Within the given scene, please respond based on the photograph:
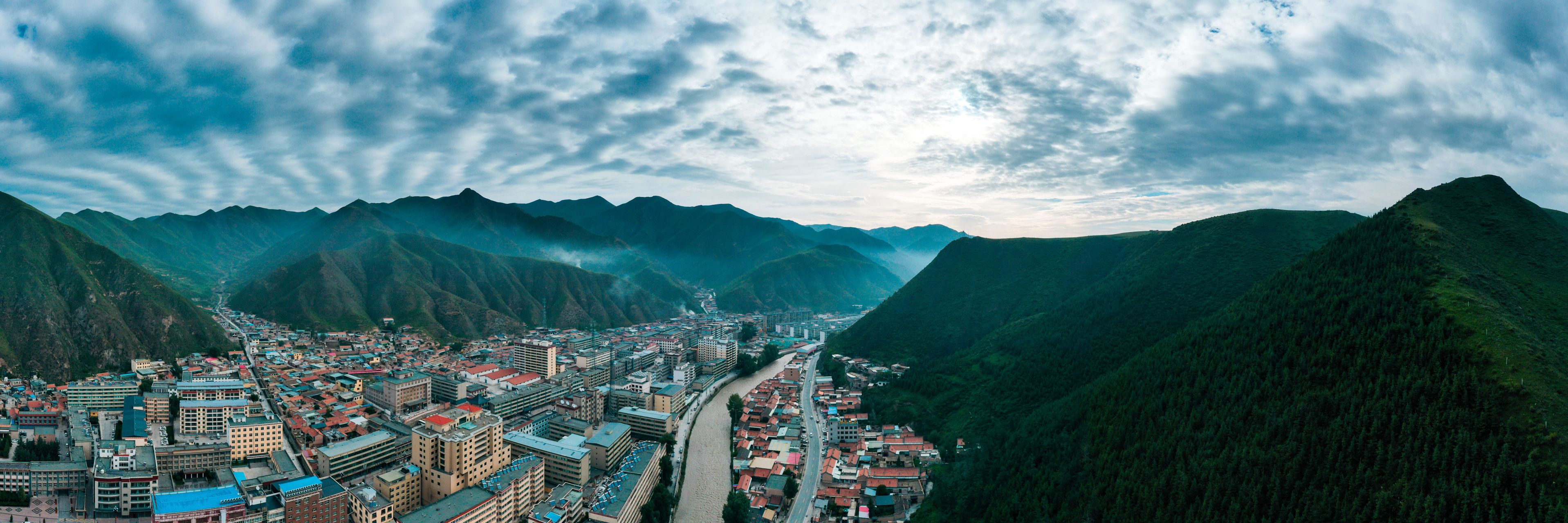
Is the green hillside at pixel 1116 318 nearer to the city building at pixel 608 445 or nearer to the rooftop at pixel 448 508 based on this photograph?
the city building at pixel 608 445

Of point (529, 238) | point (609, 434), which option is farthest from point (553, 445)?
point (529, 238)

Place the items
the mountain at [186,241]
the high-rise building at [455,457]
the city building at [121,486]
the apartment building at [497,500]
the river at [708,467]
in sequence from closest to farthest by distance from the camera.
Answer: the apartment building at [497,500], the city building at [121,486], the high-rise building at [455,457], the river at [708,467], the mountain at [186,241]

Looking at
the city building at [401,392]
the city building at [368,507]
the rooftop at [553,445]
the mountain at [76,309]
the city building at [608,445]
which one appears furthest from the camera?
the mountain at [76,309]

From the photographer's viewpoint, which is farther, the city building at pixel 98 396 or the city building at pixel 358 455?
the city building at pixel 98 396

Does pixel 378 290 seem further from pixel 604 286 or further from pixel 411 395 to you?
pixel 411 395

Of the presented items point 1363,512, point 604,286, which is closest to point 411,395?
point 1363,512

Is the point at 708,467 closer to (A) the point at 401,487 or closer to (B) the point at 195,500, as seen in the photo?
(A) the point at 401,487

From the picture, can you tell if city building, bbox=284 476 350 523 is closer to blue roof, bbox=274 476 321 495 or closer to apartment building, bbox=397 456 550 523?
blue roof, bbox=274 476 321 495

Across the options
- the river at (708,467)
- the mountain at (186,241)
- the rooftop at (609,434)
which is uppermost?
the mountain at (186,241)

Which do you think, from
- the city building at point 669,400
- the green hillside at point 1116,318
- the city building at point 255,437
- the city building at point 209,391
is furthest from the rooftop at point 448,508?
the green hillside at point 1116,318
